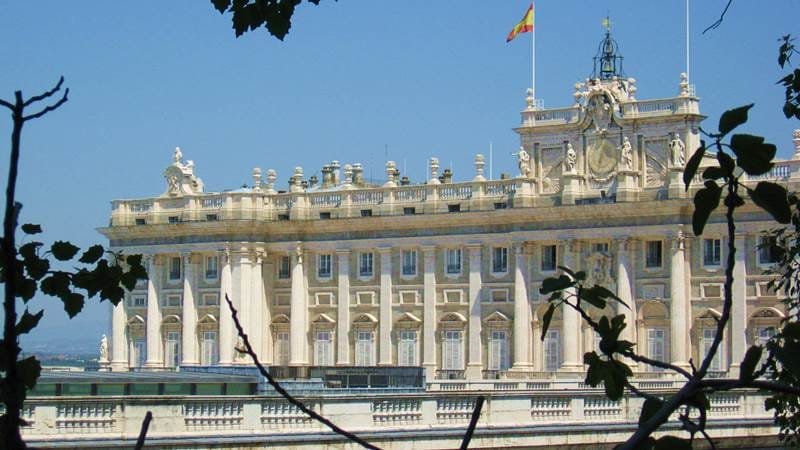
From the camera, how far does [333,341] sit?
70562 millimetres

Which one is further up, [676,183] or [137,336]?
[676,183]

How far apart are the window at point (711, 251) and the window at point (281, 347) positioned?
1766cm

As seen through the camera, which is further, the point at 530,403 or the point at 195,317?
the point at 195,317

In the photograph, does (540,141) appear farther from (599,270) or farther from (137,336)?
(137,336)

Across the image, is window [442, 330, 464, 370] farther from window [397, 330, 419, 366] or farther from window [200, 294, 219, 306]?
window [200, 294, 219, 306]

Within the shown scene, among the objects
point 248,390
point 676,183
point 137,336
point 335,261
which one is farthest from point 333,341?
point 248,390

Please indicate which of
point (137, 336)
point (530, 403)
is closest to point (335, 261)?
point (137, 336)

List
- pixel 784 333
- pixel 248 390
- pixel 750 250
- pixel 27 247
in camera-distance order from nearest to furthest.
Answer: pixel 784 333, pixel 27 247, pixel 248 390, pixel 750 250

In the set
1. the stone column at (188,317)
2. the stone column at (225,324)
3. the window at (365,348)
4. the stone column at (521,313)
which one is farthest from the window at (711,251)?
the stone column at (188,317)

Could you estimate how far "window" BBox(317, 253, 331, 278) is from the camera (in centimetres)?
7131

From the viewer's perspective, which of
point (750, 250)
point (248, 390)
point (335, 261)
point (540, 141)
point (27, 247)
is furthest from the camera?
point (335, 261)

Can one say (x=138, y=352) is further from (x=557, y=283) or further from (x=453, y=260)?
(x=557, y=283)

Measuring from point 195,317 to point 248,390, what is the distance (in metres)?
40.7

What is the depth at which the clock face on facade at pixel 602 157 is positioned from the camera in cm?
6419
